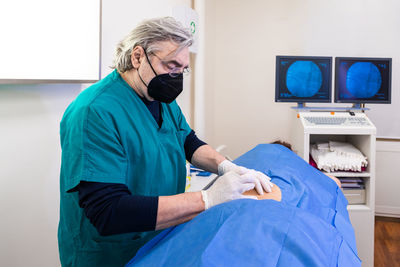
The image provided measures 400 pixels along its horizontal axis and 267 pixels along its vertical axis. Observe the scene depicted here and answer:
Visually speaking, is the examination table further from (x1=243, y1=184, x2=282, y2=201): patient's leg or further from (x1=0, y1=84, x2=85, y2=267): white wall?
(x1=0, y1=84, x2=85, y2=267): white wall

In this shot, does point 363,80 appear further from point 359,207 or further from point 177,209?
point 177,209

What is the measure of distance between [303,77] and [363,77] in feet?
1.24

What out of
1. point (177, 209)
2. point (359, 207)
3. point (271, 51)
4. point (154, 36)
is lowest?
point (359, 207)

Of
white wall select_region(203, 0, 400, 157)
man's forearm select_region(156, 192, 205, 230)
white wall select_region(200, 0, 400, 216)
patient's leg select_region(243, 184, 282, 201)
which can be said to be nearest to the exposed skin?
man's forearm select_region(156, 192, 205, 230)

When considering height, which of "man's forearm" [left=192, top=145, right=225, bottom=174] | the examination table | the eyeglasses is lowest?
the examination table

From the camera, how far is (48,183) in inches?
48.8

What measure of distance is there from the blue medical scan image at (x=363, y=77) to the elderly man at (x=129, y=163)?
1516mm

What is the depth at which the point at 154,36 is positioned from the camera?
0.96m

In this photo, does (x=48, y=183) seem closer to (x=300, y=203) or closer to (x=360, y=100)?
(x=300, y=203)

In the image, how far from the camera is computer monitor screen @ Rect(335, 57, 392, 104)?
2.26 metres

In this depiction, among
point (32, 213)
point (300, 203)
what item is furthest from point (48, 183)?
point (300, 203)

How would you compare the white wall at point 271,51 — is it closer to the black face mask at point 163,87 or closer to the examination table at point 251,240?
the black face mask at point 163,87

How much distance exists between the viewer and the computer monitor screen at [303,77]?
7.41 feet

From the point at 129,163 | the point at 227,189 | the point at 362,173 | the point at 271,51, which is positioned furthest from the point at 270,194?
the point at 271,51
